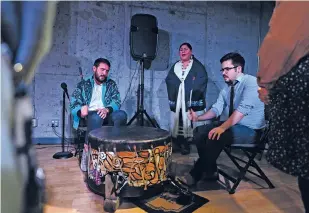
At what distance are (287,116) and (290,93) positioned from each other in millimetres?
81

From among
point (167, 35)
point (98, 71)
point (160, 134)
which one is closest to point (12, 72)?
point (160, 134)

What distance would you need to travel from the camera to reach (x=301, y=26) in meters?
0.86

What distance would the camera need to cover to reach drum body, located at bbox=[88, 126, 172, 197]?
73.1 inches

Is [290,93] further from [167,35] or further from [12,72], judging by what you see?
[167,35]

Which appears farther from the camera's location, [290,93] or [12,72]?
[290,93]

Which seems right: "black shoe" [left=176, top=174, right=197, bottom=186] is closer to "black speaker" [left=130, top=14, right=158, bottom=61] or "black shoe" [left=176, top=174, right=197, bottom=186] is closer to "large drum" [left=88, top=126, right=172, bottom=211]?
"large drum" [left=88, top=126, right=172, bottom=211]

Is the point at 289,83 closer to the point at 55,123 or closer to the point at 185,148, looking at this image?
the point at 185,148

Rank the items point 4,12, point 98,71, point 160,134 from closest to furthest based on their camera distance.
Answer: point 4,12 < point 160,134 < point 98,71

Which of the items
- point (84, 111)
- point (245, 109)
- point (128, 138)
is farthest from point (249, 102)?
point (84, 111)

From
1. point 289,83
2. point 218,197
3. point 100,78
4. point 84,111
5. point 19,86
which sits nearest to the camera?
point 19,86

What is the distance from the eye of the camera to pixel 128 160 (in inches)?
73.3

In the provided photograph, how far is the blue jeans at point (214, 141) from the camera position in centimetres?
224

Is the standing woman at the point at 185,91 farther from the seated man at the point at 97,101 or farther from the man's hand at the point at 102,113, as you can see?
the man's hand at the point at 102,113

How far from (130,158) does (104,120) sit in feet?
3.41
